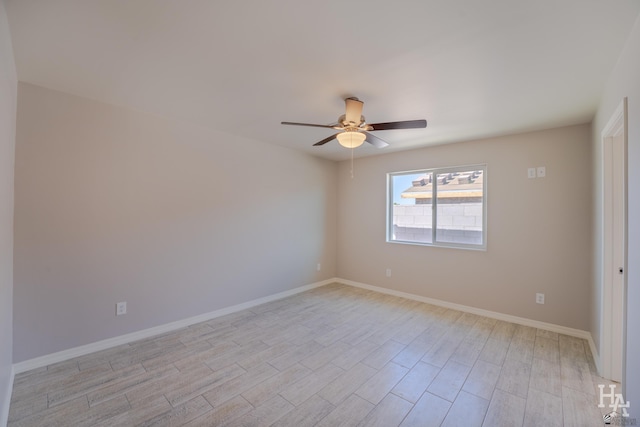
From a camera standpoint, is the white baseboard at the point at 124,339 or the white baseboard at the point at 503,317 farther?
the white baseboard at the point at 503,317

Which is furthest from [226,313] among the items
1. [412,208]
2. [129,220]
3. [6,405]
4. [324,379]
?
[412,208]

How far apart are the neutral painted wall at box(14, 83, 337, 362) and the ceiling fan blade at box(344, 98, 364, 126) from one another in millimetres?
1912

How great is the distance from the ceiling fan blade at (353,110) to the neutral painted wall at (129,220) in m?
1.91

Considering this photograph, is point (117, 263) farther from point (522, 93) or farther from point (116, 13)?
point (522, 93)

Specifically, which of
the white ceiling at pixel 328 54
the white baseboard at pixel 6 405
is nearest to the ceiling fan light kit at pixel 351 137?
the white ceiling at pixel 328 54

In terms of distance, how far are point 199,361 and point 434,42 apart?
10.2 ft

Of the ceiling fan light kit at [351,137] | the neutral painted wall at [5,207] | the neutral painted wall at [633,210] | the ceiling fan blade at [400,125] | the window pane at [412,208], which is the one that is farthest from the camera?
the window pane at [412,208]

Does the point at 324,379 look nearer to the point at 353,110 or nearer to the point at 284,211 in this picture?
the point at 353,110

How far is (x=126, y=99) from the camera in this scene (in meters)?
2.54

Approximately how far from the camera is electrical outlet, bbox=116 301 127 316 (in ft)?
8.87

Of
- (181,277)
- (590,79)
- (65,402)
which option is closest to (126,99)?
(181,277)

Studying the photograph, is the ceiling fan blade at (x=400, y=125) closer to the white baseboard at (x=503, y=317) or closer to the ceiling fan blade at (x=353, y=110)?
the ceiling fan blade at (x=353, y=110)

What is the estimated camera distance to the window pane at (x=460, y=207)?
12.2ft

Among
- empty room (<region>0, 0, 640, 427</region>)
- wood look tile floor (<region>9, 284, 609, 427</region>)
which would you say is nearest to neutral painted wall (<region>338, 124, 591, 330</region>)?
empty room (<region>0, 0, 640, 427</region>)
